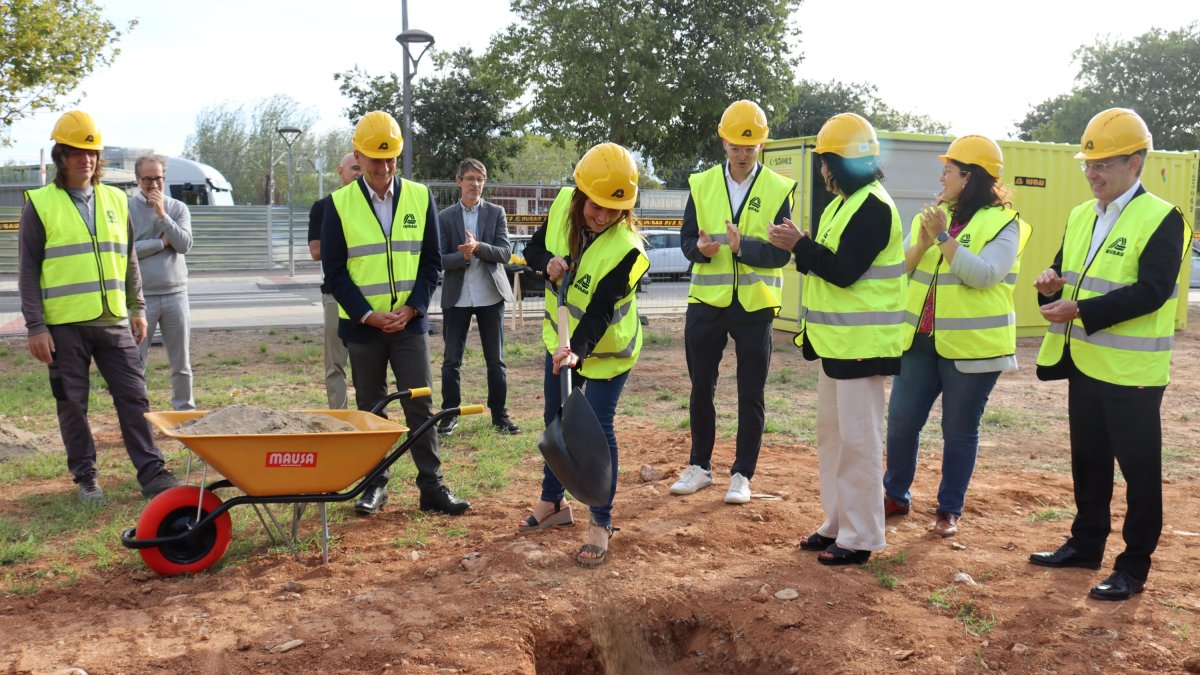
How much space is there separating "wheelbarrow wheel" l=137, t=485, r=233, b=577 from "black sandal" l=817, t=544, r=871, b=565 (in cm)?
270

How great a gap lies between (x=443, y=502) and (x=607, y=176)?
6.75 ft

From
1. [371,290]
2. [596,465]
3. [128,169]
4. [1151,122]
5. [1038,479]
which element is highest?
[1151,122]

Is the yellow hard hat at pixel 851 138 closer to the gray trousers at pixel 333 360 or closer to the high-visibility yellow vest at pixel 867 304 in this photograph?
the high-visibility yellow vest at pixel 867 304

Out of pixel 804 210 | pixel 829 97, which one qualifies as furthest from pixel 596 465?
pixel 829 97

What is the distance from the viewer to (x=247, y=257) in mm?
27547

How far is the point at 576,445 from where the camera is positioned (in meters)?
4.16

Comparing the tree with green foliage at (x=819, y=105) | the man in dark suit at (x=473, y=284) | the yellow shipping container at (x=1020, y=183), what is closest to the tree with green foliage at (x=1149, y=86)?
the tree with green foliage at (x=819, y=105)

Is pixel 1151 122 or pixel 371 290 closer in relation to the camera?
pixel 371 290

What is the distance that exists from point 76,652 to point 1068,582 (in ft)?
13.2

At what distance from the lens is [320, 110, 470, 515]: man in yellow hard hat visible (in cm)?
507

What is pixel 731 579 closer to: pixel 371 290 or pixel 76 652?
pixel 371 290

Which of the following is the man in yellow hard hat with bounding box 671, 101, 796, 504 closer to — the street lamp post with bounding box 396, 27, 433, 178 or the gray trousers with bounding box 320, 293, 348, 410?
the gray trousers with bounding box 320, 293, 348, 410

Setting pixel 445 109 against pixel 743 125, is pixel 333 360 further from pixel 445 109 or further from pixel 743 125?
pixel 445 109

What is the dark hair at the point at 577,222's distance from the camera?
14.8 feet
